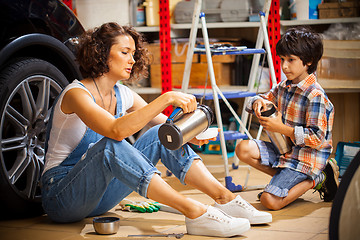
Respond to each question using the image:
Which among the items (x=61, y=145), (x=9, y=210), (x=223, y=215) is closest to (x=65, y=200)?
(x=61, y=145)

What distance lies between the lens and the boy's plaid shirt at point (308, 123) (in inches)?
101

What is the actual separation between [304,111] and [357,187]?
1.42 m

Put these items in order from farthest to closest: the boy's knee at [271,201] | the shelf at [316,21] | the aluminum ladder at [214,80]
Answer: the shelf at [316,21]
the aluminum ladder at [214,80]
the boy's knee at [271,201]

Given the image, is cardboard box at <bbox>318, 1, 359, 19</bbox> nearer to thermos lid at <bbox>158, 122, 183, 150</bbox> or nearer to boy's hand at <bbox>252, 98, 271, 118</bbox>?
boy's hand at <bbox>252, 98, 271, 118</bbox>

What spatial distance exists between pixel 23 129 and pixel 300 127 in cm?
128

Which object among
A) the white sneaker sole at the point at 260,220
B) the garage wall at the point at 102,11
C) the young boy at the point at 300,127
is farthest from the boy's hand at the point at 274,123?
the garage wall at the point at 102,11

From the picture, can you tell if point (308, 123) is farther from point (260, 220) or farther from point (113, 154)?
point (113, 154)

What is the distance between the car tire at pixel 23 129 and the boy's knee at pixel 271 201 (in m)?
1.06

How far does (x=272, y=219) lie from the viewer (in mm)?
2396

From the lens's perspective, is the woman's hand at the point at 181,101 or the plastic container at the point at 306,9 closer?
the woman's hand at the point at 181,101

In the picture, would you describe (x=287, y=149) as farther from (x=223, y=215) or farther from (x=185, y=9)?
(x=185, y=9)

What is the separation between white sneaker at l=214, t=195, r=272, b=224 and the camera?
2221 mm

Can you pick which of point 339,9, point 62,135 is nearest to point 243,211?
point 62,135

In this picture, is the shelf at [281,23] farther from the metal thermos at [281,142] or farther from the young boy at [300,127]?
the metal thermos at [281,142]
